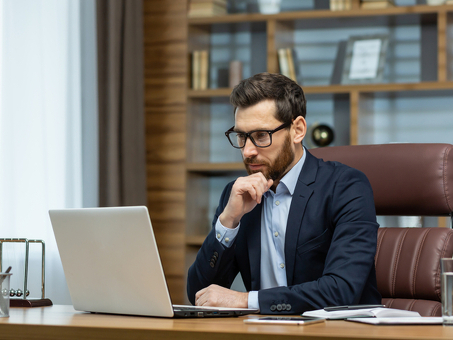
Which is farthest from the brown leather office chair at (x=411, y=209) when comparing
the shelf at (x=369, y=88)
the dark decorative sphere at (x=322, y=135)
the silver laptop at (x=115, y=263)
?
the dark decorative sphere at (x=322, y=135)

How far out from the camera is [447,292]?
110 centimetres

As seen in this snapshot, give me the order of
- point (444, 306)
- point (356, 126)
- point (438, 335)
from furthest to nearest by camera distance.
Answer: point (356, 126)
point (444, 306)
point (438, 335)

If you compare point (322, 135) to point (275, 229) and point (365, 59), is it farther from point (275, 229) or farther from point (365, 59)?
point (275, 229)

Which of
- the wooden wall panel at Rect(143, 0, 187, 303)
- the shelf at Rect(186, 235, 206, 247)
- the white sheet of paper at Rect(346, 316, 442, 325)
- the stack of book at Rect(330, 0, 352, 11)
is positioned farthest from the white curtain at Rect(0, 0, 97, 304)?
the white sheet of paper at Rect(346, 316, 442, 325)

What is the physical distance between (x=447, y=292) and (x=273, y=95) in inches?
32.8

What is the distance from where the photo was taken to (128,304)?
4.01 feet

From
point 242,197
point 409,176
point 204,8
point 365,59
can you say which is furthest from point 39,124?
point 365,59

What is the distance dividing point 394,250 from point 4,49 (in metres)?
1.72

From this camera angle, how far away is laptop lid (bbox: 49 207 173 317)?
3.78 feet

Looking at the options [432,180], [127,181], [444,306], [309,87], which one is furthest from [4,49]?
[444,306]

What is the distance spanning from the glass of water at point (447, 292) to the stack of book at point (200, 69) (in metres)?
2.42

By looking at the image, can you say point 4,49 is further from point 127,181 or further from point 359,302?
point 359,302

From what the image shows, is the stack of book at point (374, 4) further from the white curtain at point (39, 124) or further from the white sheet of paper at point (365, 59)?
the white curtain at point (39, 124)

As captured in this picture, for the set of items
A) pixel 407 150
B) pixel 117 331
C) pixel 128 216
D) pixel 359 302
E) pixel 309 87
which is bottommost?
pixel 359 302
